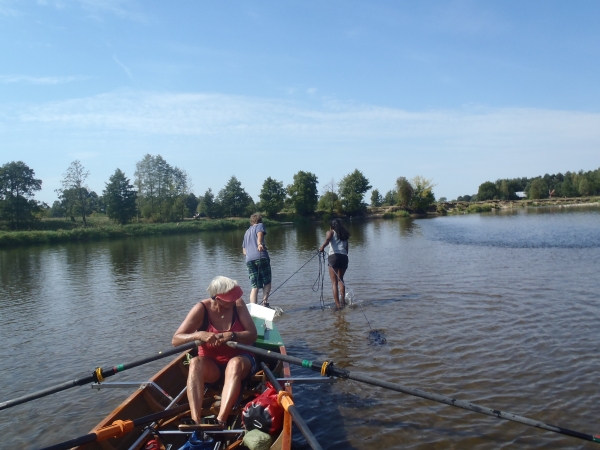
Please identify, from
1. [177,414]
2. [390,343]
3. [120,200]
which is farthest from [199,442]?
[120,200]

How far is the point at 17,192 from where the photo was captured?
2445 inches

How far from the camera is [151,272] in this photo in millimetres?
20766

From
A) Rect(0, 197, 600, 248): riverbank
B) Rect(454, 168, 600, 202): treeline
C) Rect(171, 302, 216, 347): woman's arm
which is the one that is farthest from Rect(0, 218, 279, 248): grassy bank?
Rect(454, 168, 600, 202): treeline

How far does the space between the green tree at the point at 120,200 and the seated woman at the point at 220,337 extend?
64.1 meters

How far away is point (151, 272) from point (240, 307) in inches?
637

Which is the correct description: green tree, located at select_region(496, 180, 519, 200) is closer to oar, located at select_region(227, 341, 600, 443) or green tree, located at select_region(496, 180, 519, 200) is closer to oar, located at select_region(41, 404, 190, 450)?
oar, located at select_region(227, 341, 600, 443)

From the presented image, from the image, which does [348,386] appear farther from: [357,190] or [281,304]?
Result: [357,190]

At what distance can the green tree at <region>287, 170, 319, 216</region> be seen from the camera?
80750 millimetres

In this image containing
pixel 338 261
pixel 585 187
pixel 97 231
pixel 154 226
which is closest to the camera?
pixel 338 261

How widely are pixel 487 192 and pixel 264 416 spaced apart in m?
130

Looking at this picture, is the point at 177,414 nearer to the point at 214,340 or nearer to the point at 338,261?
the point at 214,340

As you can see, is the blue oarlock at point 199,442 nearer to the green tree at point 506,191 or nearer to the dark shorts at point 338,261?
the dark shorts at point 338,261

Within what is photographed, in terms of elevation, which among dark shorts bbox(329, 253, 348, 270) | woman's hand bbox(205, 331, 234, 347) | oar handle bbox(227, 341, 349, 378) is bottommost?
oar handle bbox(227, 341, 349, 378)

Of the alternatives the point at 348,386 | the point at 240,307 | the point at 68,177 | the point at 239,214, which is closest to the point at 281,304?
the point at 348,386
